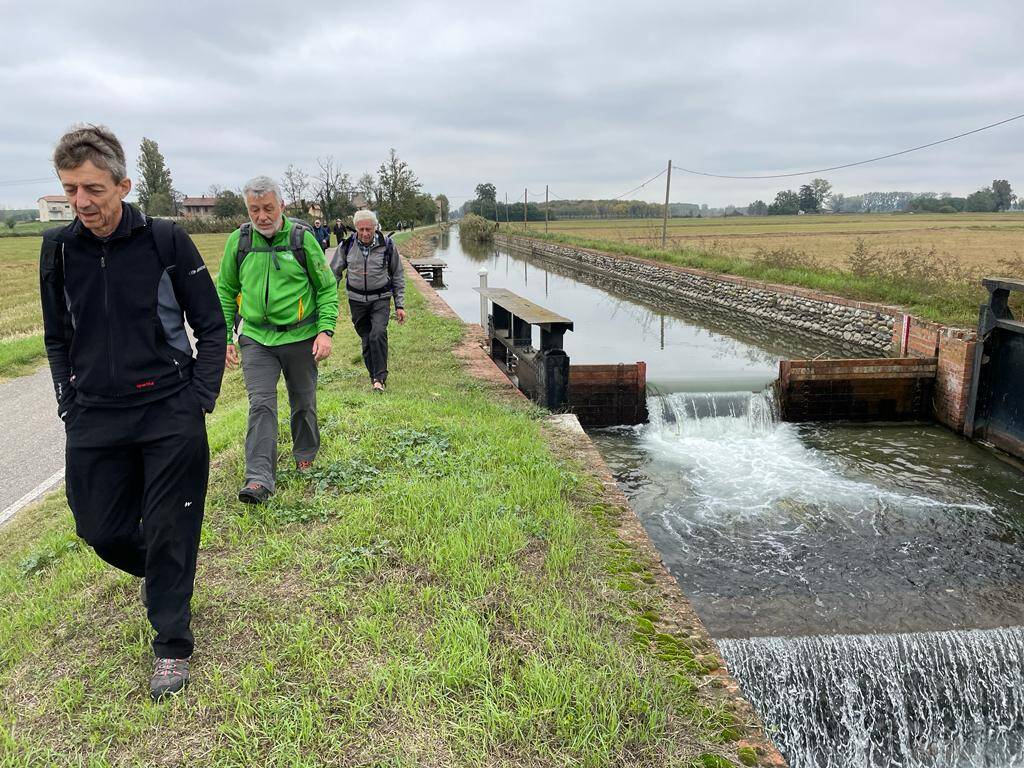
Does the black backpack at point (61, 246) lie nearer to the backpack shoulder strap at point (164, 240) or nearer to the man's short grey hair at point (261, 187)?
the backpack shoulder strap at point (164, 240)

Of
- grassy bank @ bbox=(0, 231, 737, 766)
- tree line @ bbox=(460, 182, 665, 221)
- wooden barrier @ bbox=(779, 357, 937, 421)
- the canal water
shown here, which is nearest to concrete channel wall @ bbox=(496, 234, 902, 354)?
wooden barrier @ bbox=(779, 357, 937, 421)

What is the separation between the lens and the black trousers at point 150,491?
227 centimetres

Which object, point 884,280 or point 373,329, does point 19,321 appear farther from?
point 884,280

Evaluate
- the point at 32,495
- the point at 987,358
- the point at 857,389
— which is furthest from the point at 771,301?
the point at 32,495

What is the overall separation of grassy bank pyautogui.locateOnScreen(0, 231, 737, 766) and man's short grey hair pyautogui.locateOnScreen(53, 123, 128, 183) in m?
1.77

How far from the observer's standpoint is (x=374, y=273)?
6051 millimetres

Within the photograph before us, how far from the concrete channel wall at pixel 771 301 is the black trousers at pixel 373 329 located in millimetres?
9549

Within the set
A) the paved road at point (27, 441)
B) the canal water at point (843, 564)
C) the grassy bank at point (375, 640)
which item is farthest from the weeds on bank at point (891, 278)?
the paved road at point (27, 441)

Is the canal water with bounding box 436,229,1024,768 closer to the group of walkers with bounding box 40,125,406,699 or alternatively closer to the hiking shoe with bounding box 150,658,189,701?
the hiking shoe with bounding box 150,658,189,701

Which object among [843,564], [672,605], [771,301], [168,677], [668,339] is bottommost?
[843,564]

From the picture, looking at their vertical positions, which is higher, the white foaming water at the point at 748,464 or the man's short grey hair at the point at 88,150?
the man's short grey hair at the point at 88,150

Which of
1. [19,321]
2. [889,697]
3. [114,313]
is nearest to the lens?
[114,313]

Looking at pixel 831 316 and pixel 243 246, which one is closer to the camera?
pixel 243 246

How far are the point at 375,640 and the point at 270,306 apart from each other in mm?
2043
